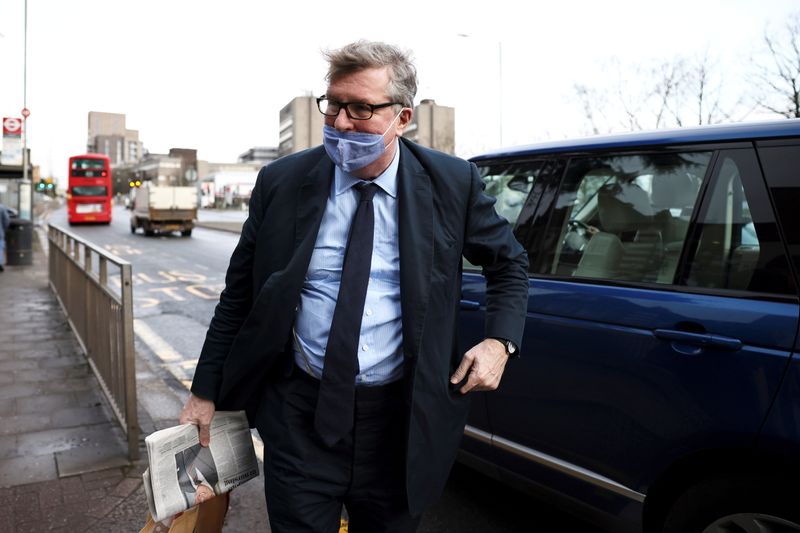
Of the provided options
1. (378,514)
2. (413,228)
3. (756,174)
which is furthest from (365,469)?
(756,174)

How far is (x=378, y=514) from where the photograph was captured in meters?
1.97

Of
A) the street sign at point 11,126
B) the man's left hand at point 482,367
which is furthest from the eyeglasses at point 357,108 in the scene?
the street sign at point 11,126

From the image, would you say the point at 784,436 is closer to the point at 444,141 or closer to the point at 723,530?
the point at 723,530

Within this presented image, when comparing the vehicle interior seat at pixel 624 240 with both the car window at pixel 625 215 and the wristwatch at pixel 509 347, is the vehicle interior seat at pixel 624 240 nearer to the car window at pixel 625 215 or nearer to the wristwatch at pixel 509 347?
the car window at pixel 625 215

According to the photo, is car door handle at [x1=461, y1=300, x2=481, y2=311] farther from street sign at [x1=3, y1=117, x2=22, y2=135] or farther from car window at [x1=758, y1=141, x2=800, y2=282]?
street sign at [x1=3, y1=117, x2=22, y2=135]

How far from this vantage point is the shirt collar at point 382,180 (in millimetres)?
1907

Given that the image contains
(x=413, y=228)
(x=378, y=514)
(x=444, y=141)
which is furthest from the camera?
(x=444, y=141)

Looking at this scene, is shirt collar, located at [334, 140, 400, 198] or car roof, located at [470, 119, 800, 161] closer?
shirt collar, located at [334, 140, 400, 198]

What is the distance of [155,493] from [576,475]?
1.59 m

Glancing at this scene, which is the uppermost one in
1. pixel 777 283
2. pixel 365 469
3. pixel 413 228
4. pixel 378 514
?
pixel 413 228

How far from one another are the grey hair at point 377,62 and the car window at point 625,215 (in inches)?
50.7

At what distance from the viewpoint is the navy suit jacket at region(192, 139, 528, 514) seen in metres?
1.80

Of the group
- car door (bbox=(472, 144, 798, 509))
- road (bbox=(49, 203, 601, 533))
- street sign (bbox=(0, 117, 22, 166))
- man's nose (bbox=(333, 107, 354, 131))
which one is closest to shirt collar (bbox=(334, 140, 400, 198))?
man's nose (bbox=(333, 107, 354, 131))

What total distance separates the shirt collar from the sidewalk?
1.93 m
